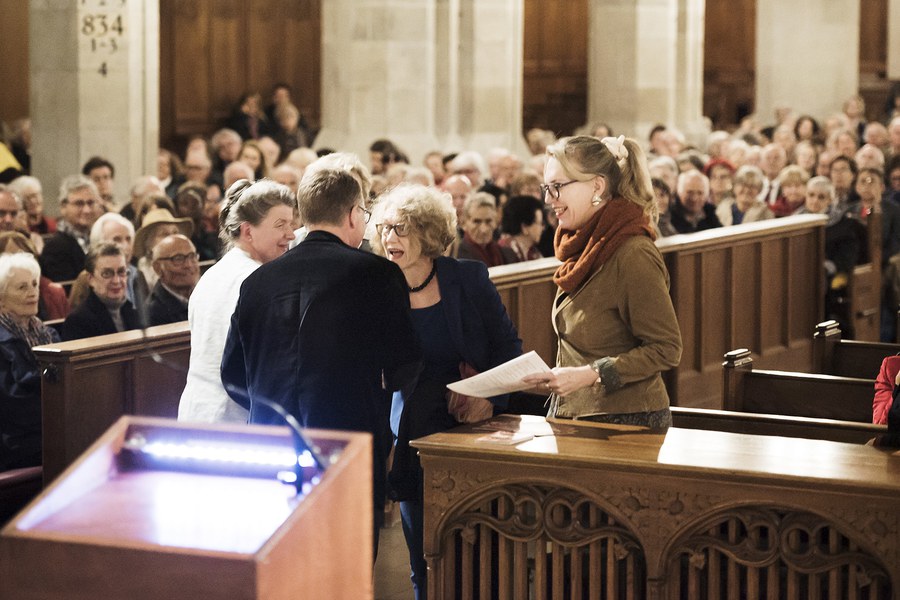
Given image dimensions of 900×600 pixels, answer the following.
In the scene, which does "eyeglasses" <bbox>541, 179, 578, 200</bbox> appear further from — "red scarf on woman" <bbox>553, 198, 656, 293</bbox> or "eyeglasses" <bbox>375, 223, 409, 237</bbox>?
"eyeglasses" <bbox>375, 223, 409, 237</bbox>

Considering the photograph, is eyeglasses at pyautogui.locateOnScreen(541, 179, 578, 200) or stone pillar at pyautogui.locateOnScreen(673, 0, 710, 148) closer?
eyeglasses at pyautogui.locateOnScreen(541, 179, 578, 200)

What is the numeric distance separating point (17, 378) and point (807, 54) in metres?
15.2

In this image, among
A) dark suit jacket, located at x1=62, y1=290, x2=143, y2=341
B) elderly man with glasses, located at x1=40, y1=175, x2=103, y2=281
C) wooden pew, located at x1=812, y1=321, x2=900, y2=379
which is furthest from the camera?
elderly man with glasses, located at x1=40, y1=175, x2=103, y2=281

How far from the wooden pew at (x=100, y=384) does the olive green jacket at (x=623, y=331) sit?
4.09 feet

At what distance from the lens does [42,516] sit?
7.14 feet

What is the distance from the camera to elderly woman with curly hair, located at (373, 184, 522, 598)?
3.93 meters

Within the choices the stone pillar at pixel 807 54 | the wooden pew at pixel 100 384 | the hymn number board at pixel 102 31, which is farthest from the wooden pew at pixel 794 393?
the stone pillar at pixel 807 54

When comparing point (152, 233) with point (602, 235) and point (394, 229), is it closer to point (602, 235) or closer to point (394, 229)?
point (394, 229)

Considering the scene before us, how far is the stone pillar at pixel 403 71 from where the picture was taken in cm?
1248

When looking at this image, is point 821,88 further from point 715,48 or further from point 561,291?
point 561,291

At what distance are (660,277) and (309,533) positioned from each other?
191 cm

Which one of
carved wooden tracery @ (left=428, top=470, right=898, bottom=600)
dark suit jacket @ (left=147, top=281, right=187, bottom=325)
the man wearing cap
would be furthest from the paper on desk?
the man wearing cap

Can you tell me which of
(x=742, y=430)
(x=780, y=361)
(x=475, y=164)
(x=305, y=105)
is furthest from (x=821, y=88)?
(x=742, y=430)

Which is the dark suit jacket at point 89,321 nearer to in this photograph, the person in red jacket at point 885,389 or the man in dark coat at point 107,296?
the man in dark coat at point 107,296
